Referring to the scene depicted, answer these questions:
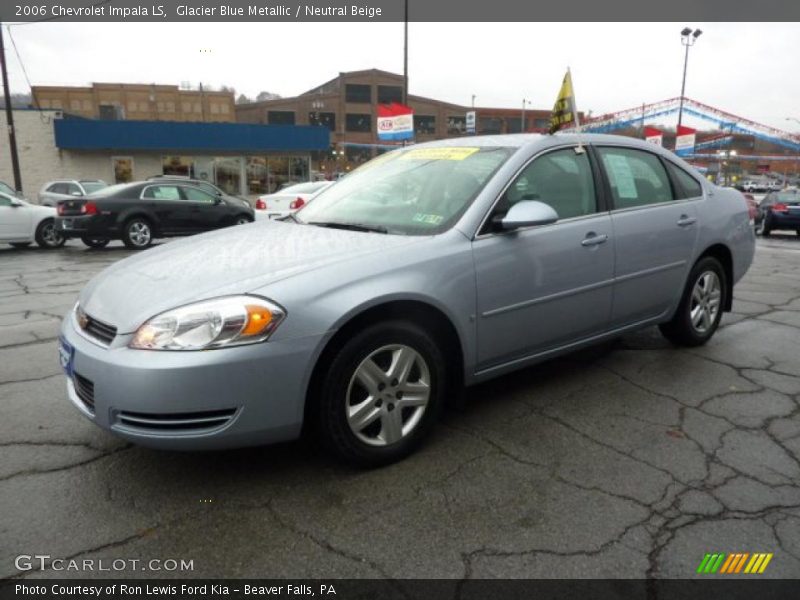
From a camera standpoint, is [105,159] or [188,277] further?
[105,159]

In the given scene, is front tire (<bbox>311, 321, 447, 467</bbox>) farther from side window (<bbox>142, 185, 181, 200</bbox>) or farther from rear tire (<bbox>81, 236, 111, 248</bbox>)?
rear tire (<bbox>81, 236, 111, 248</bbox>)

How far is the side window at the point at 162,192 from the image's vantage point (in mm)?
12047

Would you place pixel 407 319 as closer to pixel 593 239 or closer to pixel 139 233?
pixel 593 239

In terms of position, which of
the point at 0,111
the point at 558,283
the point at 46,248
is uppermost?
the point at 0,111

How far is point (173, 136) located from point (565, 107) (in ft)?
86.1

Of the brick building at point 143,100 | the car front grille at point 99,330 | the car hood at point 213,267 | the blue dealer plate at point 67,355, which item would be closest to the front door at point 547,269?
the car hood at point 213,267

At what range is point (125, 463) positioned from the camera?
8.96 ft

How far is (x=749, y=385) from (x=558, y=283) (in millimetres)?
1609

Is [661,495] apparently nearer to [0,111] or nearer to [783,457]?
[783,457]

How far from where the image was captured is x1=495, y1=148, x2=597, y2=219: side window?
3.24 meters

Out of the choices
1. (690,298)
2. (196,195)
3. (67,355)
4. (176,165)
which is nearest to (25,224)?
(196,195)

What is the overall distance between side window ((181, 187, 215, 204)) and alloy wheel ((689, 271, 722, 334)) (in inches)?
421

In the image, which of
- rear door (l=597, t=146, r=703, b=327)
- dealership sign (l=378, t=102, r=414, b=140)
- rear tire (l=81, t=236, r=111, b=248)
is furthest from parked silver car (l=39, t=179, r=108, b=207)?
rear door (l=597, t=146, r=703, b=327)
